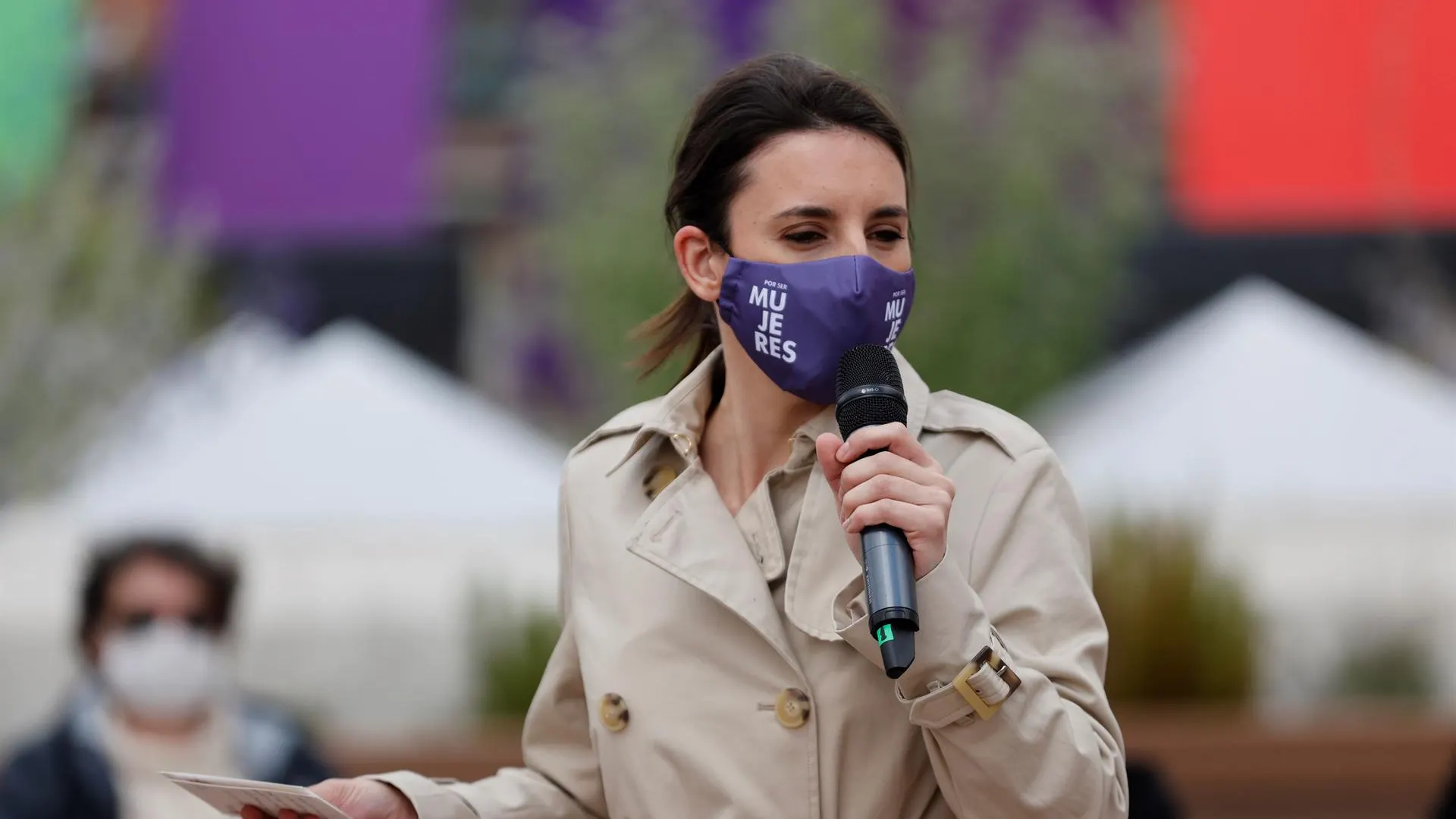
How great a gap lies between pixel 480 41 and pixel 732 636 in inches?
588

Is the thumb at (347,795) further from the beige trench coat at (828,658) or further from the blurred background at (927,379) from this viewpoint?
the blurred background at (927,379)

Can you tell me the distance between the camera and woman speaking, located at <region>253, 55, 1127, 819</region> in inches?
94.0

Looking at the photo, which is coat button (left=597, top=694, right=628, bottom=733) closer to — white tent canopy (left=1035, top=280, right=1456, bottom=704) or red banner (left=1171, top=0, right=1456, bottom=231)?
white tent canopy (left=1035, top=280, right=1456, bottom=704)

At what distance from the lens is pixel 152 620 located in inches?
221

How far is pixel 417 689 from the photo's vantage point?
9484 millimetres

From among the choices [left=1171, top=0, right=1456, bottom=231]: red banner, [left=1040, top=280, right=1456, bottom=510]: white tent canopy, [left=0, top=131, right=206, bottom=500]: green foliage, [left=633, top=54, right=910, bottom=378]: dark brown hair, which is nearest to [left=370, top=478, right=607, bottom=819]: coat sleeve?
[left=633, top=54, right=910, bottom=378]: dark brown hair

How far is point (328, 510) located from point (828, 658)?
7.56 metres

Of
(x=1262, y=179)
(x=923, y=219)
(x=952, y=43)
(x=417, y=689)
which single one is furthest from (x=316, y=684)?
(x=1262, y=179)

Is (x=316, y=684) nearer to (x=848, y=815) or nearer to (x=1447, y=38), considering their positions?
(x=848, y=815)

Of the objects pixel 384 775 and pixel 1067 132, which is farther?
pixel 1067 132

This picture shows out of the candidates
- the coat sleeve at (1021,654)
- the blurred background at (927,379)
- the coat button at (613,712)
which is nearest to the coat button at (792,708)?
the coat sleeve at (1021,654)

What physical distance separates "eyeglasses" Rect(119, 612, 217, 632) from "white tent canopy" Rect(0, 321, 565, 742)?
3403mm

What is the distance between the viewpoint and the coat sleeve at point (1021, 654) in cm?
237

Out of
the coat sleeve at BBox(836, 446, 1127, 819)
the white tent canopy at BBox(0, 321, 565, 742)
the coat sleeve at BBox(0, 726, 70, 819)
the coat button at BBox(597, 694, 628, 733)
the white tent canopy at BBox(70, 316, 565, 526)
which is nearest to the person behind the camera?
the coat sleeve at BBox(836, 446, 1127, 819)
